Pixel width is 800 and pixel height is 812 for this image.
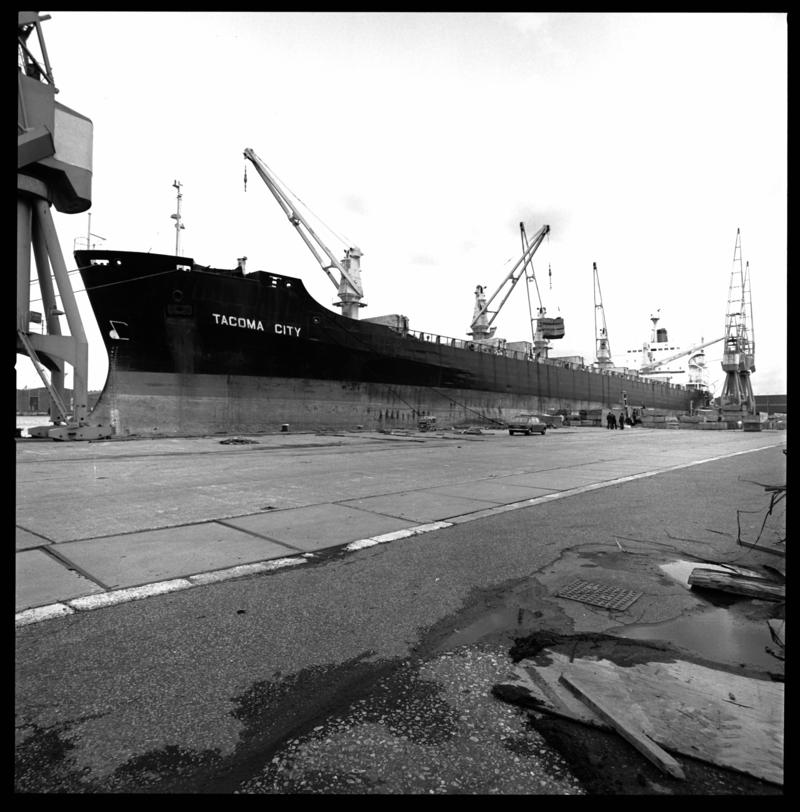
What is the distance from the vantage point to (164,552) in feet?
14.4

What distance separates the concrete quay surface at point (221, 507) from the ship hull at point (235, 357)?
9203mm

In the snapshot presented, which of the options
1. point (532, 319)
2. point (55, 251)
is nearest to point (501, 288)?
point (532, 319)

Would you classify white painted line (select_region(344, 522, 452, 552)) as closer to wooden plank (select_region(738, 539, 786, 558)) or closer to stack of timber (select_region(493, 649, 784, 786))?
stack of timber (select_region(493, 649, 784, 786))

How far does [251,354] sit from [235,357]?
0.82m

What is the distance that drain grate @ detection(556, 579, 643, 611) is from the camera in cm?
332

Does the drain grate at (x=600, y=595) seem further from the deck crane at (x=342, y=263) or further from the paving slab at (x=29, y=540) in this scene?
the deck crane at (x=342, y=263)

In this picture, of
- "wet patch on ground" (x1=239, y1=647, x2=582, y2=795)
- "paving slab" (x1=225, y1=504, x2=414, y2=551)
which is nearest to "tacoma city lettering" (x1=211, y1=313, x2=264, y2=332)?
"paving slab" (x1=225, y1=504, x2=414, y2=551)

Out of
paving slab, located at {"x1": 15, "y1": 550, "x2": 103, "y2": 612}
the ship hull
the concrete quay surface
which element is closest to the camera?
paving slab, located at {"x1": 15, "y1": 550, "x2": 103, "y2": 612}

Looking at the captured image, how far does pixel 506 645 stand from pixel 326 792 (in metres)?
1.42

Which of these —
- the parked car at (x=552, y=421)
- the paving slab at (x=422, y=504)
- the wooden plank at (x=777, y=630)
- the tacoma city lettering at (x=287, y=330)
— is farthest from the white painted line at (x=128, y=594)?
the parked car at (x=552, y=421)

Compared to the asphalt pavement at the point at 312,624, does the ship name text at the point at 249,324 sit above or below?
above

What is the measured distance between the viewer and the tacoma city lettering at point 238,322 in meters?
23.1

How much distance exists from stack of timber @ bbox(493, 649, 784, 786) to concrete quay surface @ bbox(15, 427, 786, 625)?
2.51 metres

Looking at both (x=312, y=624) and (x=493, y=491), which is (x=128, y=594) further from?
(x=493, y=491)
